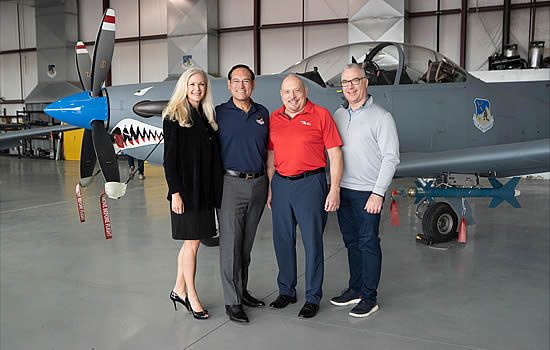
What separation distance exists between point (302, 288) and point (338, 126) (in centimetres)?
139

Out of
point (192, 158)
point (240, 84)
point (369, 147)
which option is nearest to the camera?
point (192, 158)

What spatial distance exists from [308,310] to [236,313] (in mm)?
494

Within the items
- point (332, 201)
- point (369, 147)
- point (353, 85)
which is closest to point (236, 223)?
point (332, 201)

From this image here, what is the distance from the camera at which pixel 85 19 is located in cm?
2067

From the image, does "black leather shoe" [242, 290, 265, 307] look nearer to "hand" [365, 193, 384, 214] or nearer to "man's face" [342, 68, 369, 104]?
"hand" [365, 193, 384, 214]

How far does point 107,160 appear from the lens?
13.5 ft

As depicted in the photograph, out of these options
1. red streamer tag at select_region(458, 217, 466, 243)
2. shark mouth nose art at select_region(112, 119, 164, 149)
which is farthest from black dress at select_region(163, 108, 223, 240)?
red streamer tag at select_region(458, 217, 466, 243)

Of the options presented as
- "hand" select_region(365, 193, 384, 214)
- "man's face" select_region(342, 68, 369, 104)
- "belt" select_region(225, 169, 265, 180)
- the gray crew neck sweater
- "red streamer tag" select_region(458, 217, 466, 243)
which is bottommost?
"red streamer tag" select_region(458, 217, 466, 243)

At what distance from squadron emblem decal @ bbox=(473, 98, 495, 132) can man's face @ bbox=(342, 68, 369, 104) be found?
8.93 ft

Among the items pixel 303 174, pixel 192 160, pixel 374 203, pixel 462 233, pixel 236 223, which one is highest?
pixel 192 160

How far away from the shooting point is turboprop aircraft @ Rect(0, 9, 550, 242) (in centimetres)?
438

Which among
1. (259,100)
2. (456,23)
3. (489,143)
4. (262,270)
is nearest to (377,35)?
(456,23)

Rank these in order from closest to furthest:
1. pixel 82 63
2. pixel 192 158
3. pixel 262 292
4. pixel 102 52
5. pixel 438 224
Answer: pixel 192 158 → pixel 262 292 → pixel 102 52 → pixel 82 63 → pixel 438 224

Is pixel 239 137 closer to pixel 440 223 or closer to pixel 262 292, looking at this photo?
pixel 262 292
